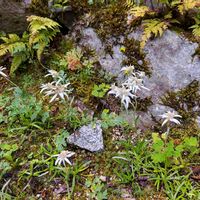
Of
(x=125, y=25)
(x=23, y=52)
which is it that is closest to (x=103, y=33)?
(x=125, y=25)

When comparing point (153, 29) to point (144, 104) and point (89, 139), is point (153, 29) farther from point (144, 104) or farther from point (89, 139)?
point (89, 139)

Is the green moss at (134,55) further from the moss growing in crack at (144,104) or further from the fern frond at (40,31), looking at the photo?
the fern frond at (40,31)

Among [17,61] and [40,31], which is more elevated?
[40,31]

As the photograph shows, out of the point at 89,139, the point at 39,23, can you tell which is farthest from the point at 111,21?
the point at 89,139

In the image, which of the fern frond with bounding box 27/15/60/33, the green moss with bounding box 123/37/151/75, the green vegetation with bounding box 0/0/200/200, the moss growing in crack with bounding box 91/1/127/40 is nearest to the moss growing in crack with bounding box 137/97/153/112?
the green vegetation with bounding box 0/0/200/200

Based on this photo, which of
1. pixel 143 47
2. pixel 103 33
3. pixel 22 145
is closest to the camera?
pixel 22 145

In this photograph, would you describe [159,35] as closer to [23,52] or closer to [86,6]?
[86,6]

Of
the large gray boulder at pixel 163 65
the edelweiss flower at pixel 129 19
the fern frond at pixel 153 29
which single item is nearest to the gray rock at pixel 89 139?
the large gray boulder at pixel 163 65
